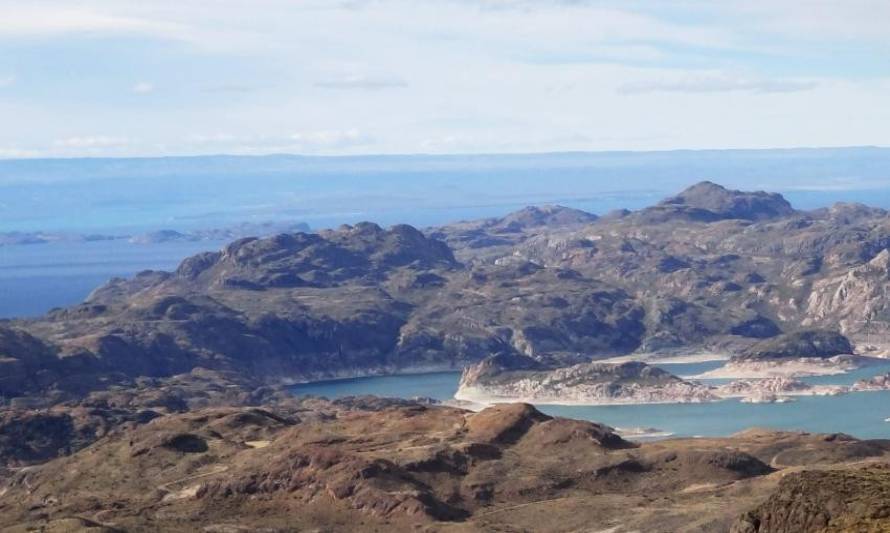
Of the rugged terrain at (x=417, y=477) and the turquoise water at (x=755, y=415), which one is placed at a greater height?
the rugged terrain at (x=417, y=477)

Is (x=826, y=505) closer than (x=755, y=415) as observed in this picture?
Yes

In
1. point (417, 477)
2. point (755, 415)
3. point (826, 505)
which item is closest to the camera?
point (826, 505)

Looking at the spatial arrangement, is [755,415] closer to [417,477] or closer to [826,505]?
[417,477]

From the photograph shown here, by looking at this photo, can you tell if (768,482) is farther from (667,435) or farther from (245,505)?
(667,435)

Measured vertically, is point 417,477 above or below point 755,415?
above

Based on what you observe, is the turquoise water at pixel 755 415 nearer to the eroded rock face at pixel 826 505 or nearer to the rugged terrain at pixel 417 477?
the rugged terrain at pixel 417 477

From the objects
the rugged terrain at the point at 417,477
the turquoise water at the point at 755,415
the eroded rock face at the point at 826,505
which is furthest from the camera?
the turquoise water at the point at 755,415

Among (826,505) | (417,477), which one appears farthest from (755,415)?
(826,505)

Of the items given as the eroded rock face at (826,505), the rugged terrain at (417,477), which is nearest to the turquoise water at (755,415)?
the rugged terrain at (417,477)

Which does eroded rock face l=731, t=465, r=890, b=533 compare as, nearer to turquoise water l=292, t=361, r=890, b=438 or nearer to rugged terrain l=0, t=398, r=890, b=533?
rugged terrain l=0, t=398, r=890, b=533

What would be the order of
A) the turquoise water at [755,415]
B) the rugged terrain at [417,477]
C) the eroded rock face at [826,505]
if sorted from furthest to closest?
the turquoise water at [755,415], the rugged terrain at [417,477], the eroded rock face at [826,505]

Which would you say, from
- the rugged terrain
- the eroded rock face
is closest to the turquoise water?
the rugged terrain
